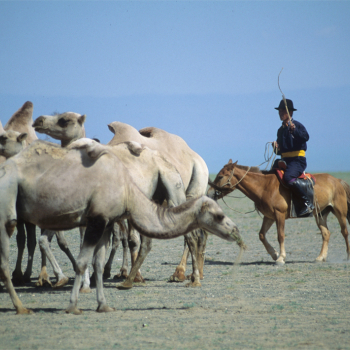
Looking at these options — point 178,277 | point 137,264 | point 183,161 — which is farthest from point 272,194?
point 137,264

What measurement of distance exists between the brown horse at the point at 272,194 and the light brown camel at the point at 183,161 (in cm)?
219

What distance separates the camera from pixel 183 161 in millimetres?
10102

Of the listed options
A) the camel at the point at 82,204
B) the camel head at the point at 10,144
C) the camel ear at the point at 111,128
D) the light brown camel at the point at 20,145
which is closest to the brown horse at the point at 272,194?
the camel ear at the point at 111,128

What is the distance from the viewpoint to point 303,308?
720 cm

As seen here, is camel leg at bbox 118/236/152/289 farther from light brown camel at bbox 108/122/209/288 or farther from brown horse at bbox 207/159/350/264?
brown horse at bbox 207/159/350/264

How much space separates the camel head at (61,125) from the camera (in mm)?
7793

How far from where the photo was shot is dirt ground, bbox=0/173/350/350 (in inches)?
212

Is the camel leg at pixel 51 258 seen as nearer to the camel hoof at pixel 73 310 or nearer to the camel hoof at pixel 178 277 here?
the camel hoof at pixel 73 310

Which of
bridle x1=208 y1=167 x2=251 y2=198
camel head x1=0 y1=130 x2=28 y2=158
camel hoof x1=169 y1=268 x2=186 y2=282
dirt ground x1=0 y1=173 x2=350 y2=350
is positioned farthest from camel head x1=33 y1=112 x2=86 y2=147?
bridle x1=208 y1=167 x2=251 y2=198

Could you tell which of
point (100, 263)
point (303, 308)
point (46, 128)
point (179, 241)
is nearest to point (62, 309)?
point (100, 263)

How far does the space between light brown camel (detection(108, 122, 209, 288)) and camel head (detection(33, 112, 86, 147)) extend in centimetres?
172

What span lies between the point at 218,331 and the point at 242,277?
432cm

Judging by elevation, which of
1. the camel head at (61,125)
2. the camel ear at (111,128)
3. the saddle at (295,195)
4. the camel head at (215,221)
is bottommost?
the camel head at (215,221)

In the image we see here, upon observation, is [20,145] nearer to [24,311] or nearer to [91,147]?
[91,147]
